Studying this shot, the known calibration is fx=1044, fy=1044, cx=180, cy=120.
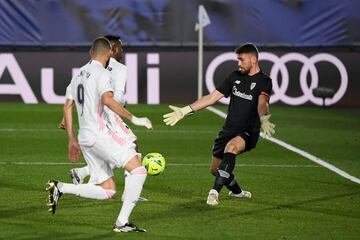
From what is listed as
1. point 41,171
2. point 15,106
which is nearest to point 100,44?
point 41,171

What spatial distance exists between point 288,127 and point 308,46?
6533 mm

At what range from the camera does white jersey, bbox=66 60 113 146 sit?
1081 centimetres

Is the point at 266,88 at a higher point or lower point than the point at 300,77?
higher

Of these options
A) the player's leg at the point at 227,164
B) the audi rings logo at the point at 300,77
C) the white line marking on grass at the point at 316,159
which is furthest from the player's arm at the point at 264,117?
the audi rings logo at the point at 300,77

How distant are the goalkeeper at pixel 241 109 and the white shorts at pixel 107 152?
2.29 metres

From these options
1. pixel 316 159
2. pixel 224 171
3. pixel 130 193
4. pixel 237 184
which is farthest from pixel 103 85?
pixel 316 159

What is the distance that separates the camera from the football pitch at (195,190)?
36.4 ft

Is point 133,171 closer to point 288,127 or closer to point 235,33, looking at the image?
point 288,127

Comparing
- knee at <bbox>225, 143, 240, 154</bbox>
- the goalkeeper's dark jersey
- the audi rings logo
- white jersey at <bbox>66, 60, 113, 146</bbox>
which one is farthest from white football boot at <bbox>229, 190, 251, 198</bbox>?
the audi rings logo

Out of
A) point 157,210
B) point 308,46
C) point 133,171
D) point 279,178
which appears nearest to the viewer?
point 133,171

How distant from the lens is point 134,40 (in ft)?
98.2

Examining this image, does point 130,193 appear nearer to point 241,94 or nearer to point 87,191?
point 87,191

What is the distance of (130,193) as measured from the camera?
1076 centimetres

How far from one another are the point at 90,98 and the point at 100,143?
0.48 m
